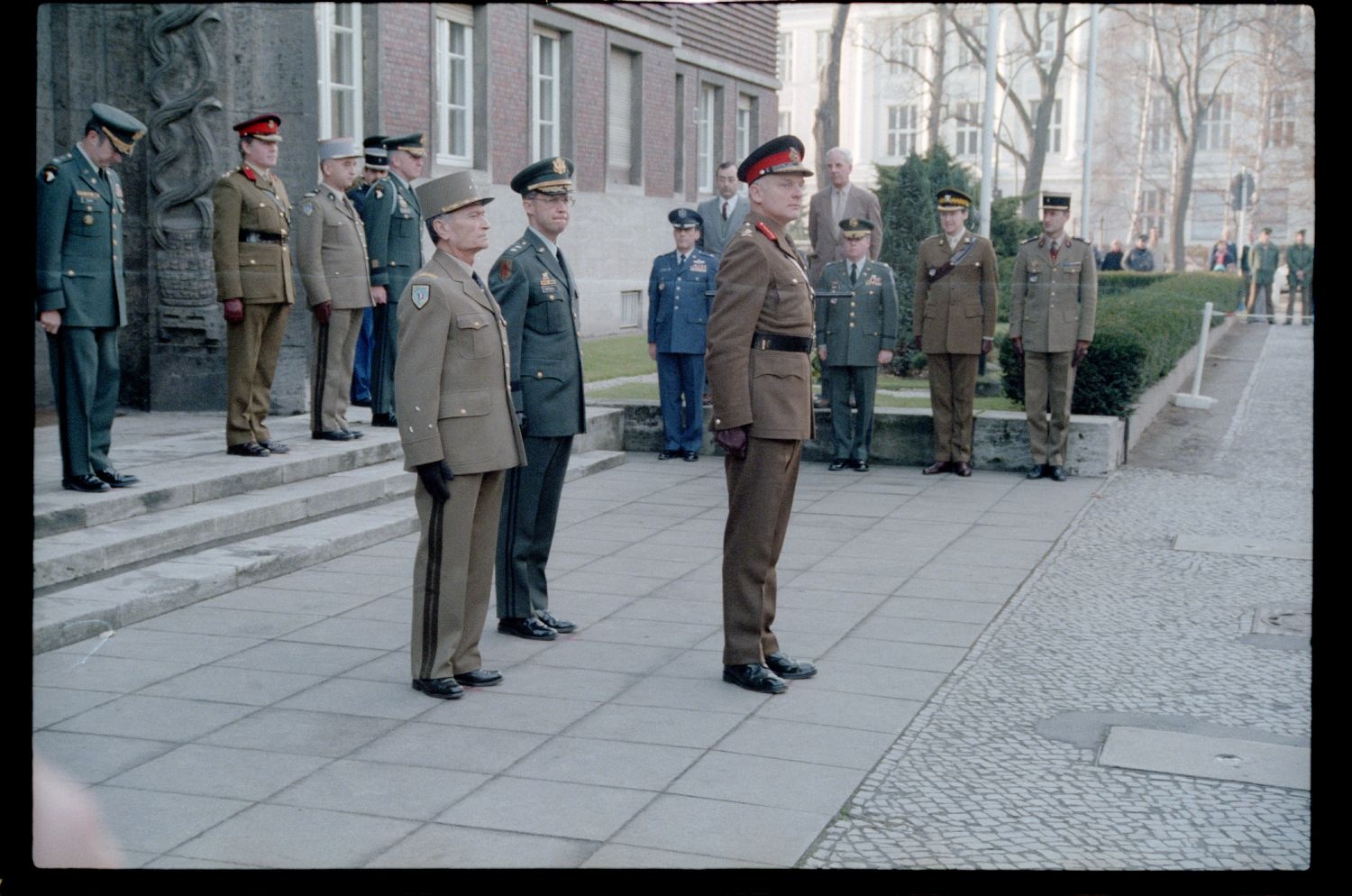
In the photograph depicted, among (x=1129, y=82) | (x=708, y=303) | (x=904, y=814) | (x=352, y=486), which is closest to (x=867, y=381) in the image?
(x=708, y=303)

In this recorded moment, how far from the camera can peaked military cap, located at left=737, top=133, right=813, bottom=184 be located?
20.0 ft

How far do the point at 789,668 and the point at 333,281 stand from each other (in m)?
5.28

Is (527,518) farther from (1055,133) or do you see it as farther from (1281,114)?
(1055,133)

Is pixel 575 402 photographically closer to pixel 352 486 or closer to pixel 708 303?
pixel 352 486

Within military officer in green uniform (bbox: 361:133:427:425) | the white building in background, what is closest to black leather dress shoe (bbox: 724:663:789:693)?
military officer in green uniform (bbox: 361:133:427:425)

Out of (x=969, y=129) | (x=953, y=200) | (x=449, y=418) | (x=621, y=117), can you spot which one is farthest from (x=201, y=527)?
(x=969, y=129)

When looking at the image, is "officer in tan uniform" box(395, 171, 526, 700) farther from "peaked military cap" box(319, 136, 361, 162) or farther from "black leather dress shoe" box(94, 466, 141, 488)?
"peaked military cap" box(319, 136, 361, 162)

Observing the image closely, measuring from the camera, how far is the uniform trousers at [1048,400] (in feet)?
38.1

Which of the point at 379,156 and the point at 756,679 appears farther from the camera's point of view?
the point at 379,156

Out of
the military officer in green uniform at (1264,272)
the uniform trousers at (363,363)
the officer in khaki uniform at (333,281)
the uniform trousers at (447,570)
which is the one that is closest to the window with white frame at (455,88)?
the uniform trousers at (363,363)

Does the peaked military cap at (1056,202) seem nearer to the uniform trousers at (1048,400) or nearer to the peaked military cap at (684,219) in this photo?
the uniform trousers at (1048,400)

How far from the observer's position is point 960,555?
8961 mm

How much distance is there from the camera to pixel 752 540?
620cm

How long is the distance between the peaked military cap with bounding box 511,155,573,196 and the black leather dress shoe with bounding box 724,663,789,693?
7.43ft
